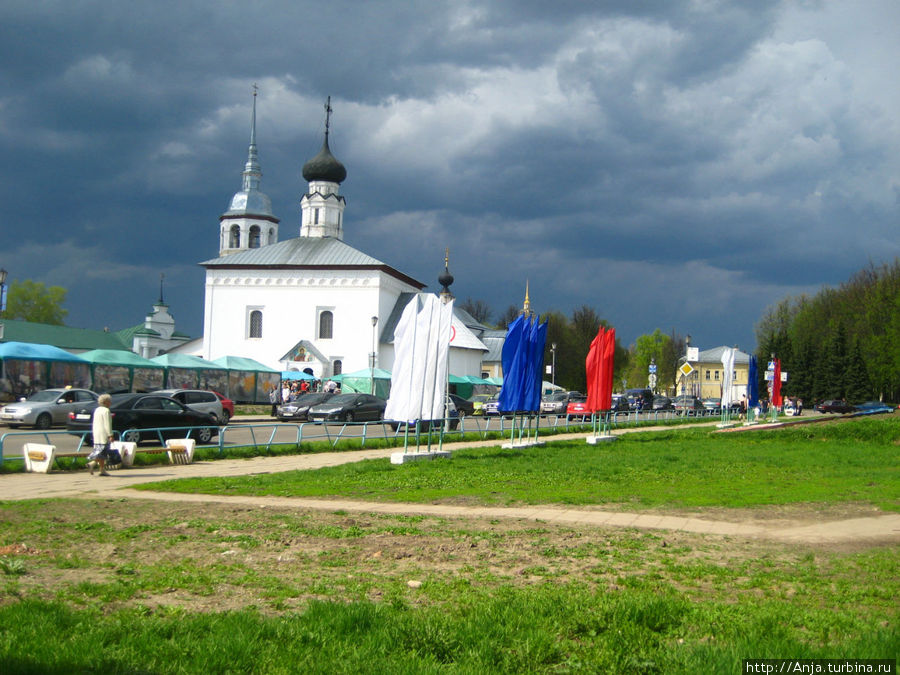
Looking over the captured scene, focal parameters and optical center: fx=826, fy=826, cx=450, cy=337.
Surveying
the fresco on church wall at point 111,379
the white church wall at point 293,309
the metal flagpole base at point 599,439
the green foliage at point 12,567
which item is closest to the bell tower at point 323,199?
the white church wall at point 293,309

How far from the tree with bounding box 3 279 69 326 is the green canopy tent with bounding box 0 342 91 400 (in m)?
74.7

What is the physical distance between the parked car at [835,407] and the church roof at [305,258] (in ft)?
129

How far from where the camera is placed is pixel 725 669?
15.0ft

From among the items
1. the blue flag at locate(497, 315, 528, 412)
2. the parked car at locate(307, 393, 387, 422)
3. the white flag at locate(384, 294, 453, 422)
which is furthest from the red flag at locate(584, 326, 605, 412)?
the parked car at locate(307, 393, 387, 422)

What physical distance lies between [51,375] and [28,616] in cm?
3664

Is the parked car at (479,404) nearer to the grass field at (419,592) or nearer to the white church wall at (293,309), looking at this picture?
→ the white church wall at (293,309)

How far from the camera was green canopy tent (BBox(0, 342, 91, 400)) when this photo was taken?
36656 millimetres

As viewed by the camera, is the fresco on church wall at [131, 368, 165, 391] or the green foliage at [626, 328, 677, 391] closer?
the fresco on church wall at [131, 368, 165, 391]

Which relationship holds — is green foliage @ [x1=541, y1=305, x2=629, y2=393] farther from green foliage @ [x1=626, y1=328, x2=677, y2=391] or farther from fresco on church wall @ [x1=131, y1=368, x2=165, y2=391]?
fresco on church wall @ [x1=131, y1=368, x2=165, y2=391]

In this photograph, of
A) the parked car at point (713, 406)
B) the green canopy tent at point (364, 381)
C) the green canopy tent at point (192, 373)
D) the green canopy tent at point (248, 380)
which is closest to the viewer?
the green canopy tent at point (192, 373)

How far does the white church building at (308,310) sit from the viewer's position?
72.2 metres

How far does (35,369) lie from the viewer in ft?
124

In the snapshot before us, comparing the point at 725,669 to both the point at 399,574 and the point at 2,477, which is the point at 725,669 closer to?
the point at 399,574

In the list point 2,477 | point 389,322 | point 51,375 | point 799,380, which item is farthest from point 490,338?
point 2,477
